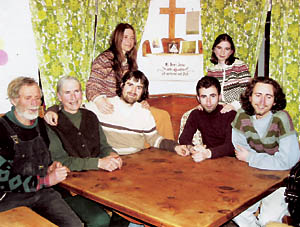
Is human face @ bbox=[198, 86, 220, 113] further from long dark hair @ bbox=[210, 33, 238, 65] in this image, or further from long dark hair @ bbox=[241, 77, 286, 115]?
long dark hair @ bbox=[210, 33, 238, 65]

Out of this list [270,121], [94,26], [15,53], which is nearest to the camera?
[270,121]

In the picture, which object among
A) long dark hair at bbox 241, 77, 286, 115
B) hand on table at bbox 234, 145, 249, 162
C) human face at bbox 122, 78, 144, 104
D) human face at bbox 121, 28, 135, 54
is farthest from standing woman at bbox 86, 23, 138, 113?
hand on table at bbox 234, 145, 249, 162

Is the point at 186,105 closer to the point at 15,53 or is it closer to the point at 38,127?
the point at 15,53

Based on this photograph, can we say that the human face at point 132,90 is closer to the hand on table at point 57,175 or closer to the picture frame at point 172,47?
the hand on table at point 57,175

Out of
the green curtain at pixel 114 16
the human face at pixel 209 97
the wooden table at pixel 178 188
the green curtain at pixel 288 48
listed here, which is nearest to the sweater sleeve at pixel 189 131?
the human face at pixel 209 97

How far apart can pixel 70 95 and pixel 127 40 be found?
112 cm

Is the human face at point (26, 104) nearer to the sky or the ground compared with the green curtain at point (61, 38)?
nearer to the ground

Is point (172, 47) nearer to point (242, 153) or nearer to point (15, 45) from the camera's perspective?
point (15, 45)

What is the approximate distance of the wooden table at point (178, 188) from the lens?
1.42m

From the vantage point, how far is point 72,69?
355cm

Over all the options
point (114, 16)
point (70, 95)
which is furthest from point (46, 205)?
point (114, 16)

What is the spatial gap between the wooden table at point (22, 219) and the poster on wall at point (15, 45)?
1.84 meters

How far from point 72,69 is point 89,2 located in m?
0.76

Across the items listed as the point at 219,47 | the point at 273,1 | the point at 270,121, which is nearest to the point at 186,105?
the point at 219,47
